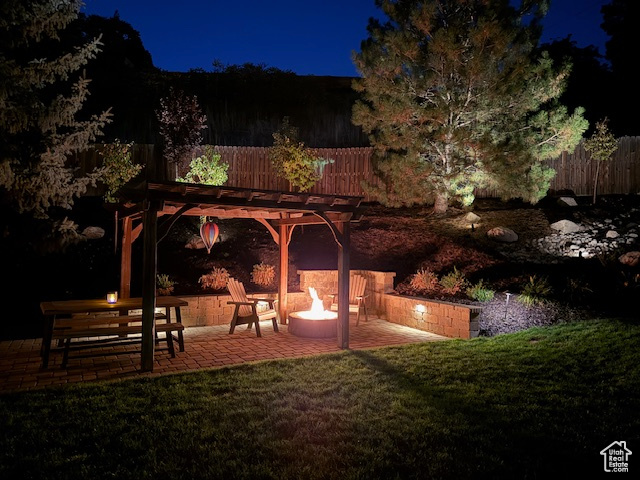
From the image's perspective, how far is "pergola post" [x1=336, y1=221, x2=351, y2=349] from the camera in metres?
6.70

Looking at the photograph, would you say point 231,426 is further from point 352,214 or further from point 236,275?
point 236,275

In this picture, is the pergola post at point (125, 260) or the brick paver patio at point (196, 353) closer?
the brick paver patio at point (196, 353)

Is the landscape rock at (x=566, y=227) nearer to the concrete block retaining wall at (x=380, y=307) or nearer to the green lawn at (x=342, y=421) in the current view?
the concrete block retaining wall at (x=380, y=307)

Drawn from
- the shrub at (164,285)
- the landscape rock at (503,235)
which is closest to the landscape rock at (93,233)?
the shrub at (164,285)

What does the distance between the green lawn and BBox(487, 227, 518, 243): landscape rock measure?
5798 mm

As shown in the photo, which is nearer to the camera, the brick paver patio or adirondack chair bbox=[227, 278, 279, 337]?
the brick paver patio

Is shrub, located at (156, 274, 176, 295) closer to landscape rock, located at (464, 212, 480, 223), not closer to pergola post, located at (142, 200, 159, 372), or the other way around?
pergola post, located at (142, 200, 159, 372)

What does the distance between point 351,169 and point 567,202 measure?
6572 millimetres

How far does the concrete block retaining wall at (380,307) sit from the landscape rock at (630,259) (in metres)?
4.03

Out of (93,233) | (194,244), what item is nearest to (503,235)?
(194,244)

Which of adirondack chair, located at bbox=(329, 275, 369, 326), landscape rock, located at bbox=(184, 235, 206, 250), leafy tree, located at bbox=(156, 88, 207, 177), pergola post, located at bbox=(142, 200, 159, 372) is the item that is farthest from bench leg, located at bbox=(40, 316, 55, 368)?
leafy tree, located at bbox=(156, 88, 207, 177)

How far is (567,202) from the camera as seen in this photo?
13.0 meters

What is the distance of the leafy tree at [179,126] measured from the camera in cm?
1252

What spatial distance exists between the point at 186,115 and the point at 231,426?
10666mm
